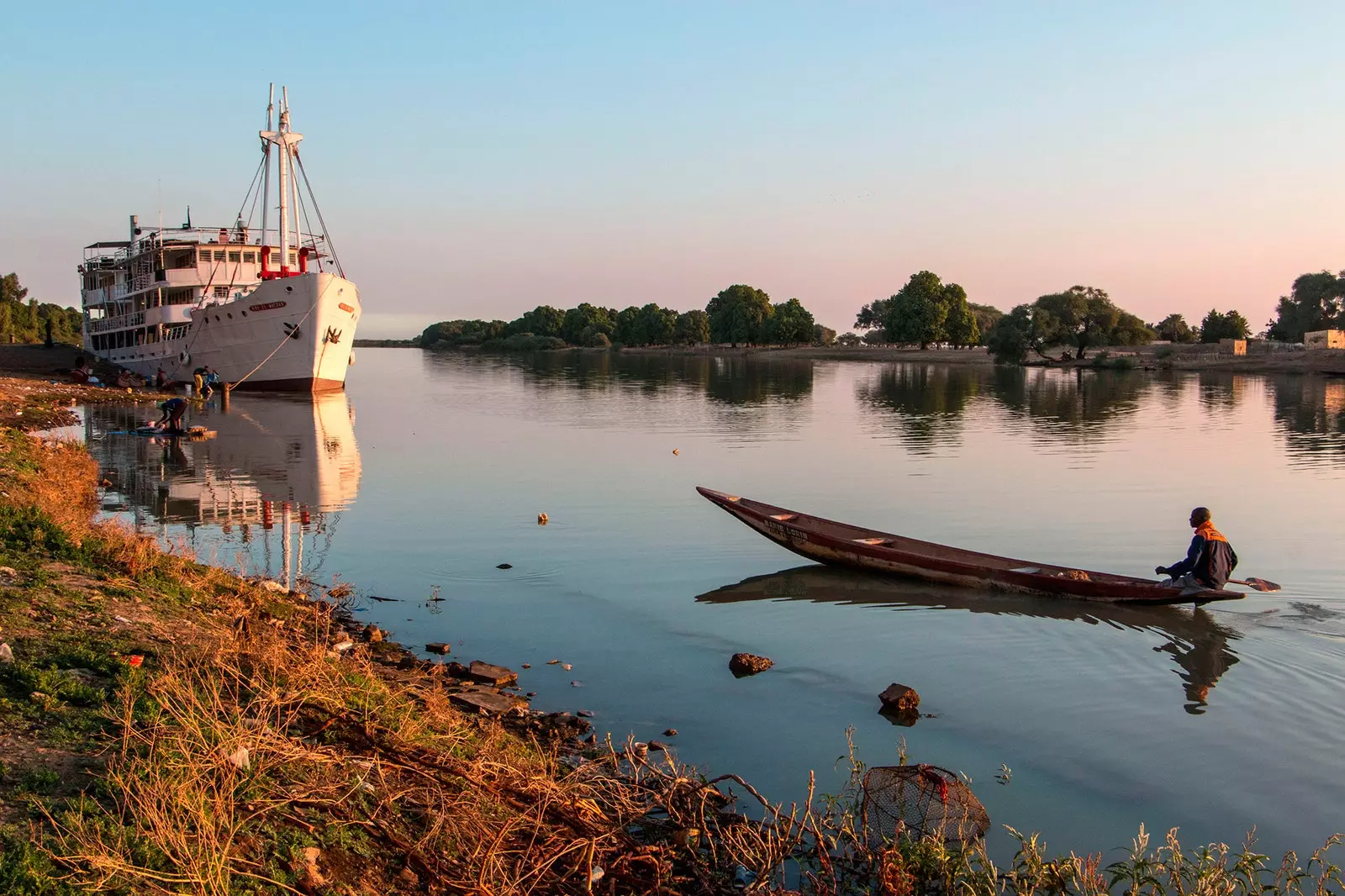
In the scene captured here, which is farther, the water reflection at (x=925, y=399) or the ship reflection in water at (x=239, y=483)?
the water reflection at (x=925, y=399)

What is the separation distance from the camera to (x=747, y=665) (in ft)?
40.2

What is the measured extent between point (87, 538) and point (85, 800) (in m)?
7.94

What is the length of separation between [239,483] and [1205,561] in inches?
848

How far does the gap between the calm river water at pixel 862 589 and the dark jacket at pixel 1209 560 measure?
0.74 m

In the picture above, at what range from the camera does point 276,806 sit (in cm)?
586

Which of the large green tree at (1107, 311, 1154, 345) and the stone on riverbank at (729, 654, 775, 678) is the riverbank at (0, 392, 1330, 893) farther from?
the large green tree at (1107, 311, 1154, 345)

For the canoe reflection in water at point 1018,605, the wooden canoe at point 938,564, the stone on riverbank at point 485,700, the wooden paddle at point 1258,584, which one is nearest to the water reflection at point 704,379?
the wooden canoe at point 938,564

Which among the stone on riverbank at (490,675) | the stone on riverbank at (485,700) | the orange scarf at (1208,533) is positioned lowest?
the stone on riverbank at (490,675)

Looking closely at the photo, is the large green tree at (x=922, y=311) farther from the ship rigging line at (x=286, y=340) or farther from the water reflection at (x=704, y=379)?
the ship rigging line at (x=286, y=340)

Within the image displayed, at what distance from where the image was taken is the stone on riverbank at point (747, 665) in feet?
40.1

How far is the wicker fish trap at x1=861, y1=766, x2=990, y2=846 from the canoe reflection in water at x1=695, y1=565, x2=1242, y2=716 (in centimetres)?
562

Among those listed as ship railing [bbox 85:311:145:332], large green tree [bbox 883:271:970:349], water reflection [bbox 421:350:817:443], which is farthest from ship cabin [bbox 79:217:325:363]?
large green tree [bbox 883:271:970:349]

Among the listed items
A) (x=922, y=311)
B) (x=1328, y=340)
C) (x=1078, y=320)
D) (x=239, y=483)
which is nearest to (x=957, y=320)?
(x=922, y=311)

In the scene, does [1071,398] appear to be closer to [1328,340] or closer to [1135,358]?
[1135,358]
